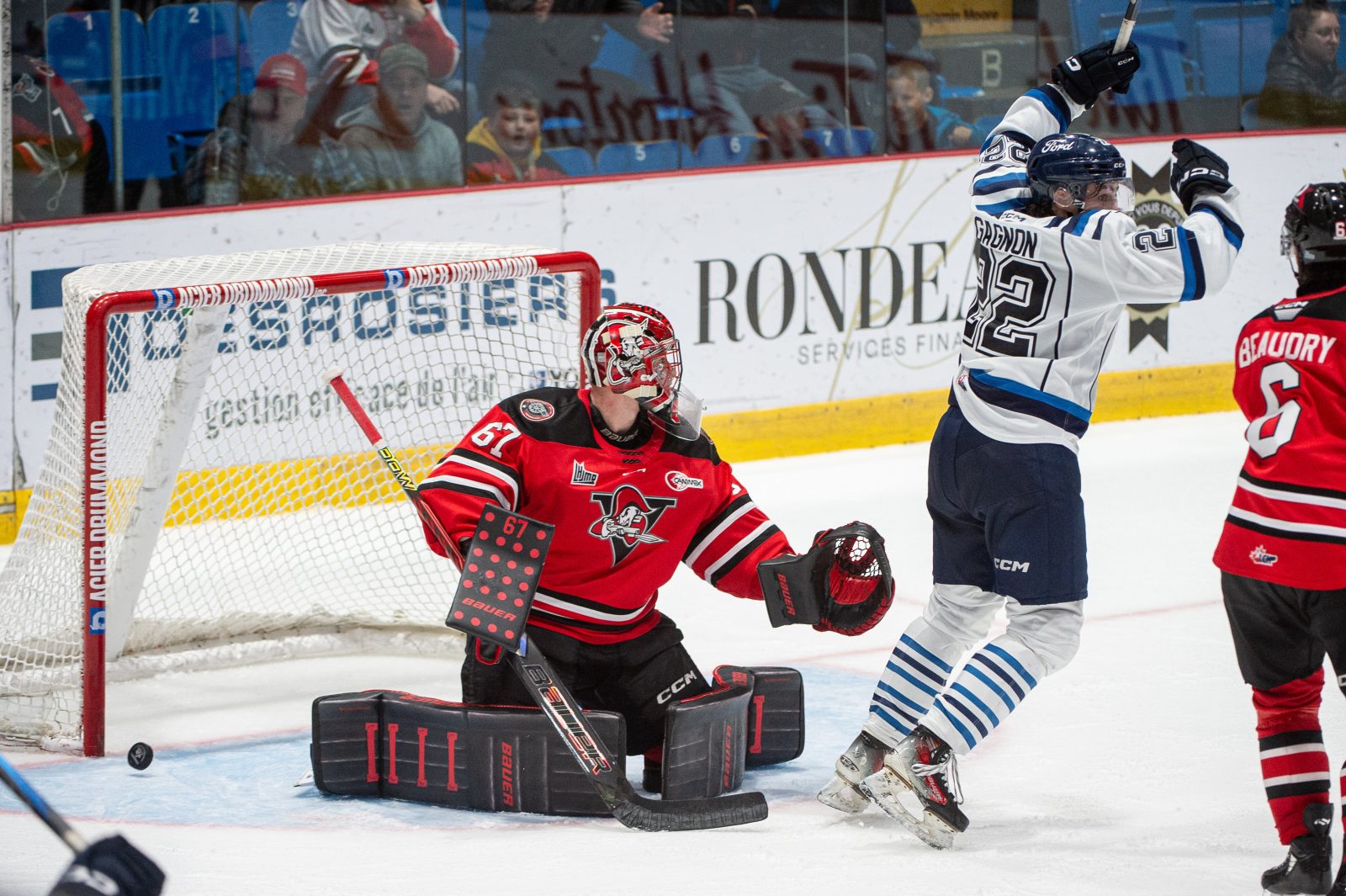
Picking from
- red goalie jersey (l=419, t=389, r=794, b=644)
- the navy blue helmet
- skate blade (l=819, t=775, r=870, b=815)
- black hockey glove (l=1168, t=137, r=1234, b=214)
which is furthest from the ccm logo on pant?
black hockey glove (l=1168, t=137, r=1234, b=214)

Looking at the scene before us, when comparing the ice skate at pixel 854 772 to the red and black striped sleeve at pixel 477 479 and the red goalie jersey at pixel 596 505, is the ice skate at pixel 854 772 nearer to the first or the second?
the red goalie jersey at pixel 596 505

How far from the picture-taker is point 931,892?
2900mm

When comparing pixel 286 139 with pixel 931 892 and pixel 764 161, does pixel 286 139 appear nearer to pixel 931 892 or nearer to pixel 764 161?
pixel 764 161

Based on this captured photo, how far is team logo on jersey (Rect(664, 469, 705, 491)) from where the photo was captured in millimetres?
3361

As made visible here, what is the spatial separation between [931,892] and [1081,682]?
143 cm

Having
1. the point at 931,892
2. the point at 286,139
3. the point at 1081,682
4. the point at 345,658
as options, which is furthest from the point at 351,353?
the point at 931,892

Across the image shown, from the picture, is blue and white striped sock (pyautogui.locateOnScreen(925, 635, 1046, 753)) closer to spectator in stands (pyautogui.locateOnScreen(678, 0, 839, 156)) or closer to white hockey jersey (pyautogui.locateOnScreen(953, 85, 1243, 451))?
white hockey jersey (pyautogui.locateOnScreen(953, 85, 1243, 451))

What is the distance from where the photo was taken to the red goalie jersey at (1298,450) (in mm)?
2705

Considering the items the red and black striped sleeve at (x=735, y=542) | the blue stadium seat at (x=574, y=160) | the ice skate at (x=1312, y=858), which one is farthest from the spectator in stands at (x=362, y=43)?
the ice skate at (x=1312, y=858)

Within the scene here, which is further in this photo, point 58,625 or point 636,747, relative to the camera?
point 58,625

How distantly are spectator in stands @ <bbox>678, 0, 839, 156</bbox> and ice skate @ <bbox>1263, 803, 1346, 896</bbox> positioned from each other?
4.31 m

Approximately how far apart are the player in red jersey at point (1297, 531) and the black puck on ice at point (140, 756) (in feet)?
6.29

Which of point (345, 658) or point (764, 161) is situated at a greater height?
point (764, 161)

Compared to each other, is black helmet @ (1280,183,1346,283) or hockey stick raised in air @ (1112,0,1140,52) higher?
hockey stick raised in air @ (1112,0,1140,52)
